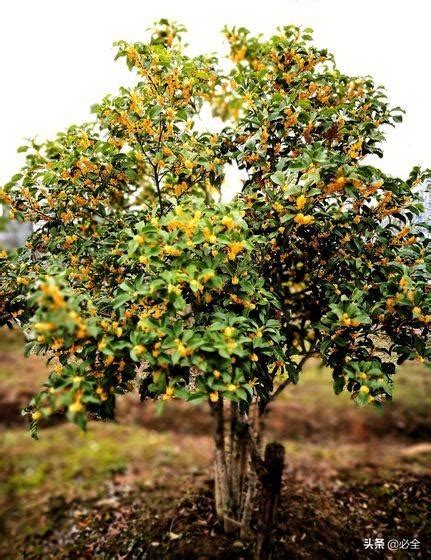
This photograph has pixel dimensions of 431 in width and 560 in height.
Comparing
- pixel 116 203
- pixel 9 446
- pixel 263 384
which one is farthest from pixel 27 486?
pixel 263 384

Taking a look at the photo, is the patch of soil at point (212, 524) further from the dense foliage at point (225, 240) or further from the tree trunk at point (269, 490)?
the dense foliage at point (225, 240)

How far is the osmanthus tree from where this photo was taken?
175 centimetres

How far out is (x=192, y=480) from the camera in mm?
4332

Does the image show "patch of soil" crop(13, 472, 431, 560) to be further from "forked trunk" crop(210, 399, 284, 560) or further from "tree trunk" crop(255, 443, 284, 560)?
"tree trunk" crop(255, 443, 284, 560)

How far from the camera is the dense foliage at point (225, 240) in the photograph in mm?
1746

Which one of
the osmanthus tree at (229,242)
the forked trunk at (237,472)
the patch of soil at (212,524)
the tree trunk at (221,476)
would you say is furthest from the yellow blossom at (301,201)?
the patch of soil at (212,524)

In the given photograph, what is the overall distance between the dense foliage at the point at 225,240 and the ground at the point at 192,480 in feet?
4.57

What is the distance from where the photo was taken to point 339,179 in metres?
1.96

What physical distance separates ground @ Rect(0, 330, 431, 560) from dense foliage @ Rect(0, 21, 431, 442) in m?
1.39

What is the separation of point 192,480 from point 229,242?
133 inches

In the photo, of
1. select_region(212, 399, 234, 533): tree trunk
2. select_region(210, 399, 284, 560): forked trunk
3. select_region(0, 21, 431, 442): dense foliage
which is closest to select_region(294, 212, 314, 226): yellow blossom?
select_region(0, 21, 431, 442): dense foliage

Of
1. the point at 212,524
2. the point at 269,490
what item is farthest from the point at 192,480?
the point at 269,490

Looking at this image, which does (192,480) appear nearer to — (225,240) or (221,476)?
(221,476)

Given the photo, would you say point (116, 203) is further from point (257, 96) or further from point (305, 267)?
point (305, 267)
